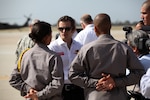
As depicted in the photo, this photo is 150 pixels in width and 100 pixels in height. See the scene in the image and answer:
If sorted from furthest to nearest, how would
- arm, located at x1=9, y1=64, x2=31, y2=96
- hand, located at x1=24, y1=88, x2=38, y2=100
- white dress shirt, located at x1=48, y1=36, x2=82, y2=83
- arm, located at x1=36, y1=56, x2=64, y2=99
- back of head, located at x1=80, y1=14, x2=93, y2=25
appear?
back of head, located at x1=80, y1=14, x2=93, y2=25
white dress shirt, located at x1=48, y1=36, x2=82, y2=83
arm, located at x1=9, y1=64, x2=31, y2=96
hand, located at x1=24, y1=88, x2=38, y2=100
arm, located at x1=36, y1=56, x2=64, y2=99

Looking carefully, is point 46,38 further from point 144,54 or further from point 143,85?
point 143,85

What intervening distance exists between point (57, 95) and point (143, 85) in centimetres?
107

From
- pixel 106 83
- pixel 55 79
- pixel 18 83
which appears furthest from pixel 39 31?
pixel 106 83

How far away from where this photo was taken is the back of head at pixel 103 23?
10.7ft

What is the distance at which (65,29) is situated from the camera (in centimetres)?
420

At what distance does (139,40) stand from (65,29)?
118cm

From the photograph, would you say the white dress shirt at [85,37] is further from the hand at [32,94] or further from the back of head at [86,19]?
the hand at [32,94]

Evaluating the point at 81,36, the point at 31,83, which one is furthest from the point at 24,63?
the point at 81,36

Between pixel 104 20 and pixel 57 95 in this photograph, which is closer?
pixel 104 20

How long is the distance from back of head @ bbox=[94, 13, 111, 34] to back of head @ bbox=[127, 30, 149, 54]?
25 cm

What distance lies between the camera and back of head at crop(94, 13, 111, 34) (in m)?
3.25

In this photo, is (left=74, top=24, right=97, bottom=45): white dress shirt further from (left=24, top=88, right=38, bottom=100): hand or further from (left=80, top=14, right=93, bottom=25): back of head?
(left=24, top=88, right=38, bottom=100): hand

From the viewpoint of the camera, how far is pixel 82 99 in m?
4.11

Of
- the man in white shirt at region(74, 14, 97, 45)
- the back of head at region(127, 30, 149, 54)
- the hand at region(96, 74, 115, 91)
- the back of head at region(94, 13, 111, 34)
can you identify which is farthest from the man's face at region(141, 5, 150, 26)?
the man in white shirt at region(74, 14, 97, 45)
